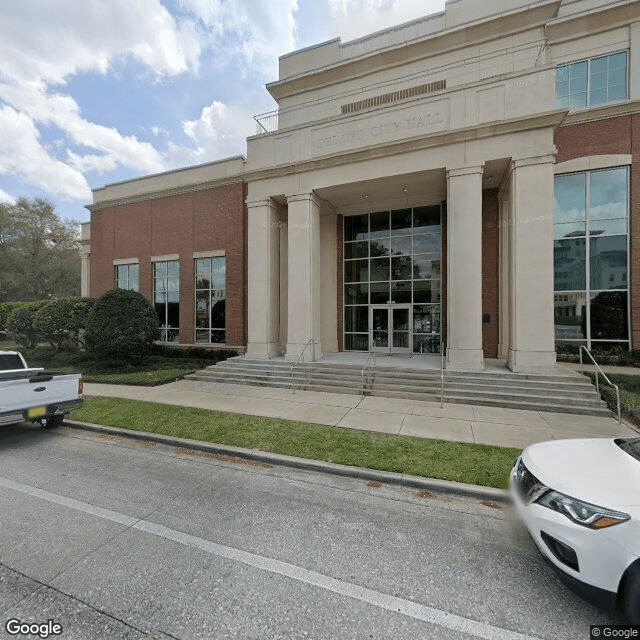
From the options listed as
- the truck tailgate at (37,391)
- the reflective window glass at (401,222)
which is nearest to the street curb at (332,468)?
the truck tailgate at (37,391)

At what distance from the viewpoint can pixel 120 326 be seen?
13.4 meters

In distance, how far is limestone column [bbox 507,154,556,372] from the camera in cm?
991

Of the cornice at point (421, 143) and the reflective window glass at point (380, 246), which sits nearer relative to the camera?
the cornice at point (421, 143)

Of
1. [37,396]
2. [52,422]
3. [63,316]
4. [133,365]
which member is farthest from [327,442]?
[63,316]

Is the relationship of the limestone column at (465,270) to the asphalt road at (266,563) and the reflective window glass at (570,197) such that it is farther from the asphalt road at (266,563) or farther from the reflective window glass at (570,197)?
the asphalt road at (266,563)

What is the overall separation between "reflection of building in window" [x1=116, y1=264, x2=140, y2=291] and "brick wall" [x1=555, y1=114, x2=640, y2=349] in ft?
72.7

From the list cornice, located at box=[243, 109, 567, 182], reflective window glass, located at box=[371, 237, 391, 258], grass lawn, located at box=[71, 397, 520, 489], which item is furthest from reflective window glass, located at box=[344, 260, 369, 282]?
grass lawn, located at box=[71, 397, 520, 489]

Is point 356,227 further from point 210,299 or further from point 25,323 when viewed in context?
point 25,323

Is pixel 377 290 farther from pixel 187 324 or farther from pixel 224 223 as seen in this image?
pixel 187 324

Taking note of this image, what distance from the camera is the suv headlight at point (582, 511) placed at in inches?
92.9

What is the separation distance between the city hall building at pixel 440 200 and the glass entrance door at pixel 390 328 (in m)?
0.07

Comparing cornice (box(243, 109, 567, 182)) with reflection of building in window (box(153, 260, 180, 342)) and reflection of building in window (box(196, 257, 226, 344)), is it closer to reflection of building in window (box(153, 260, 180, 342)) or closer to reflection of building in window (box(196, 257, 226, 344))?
reflection of building in window (box(196, 257, 226, 344))

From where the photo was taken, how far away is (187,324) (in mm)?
17516

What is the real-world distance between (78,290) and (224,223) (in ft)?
99.7
